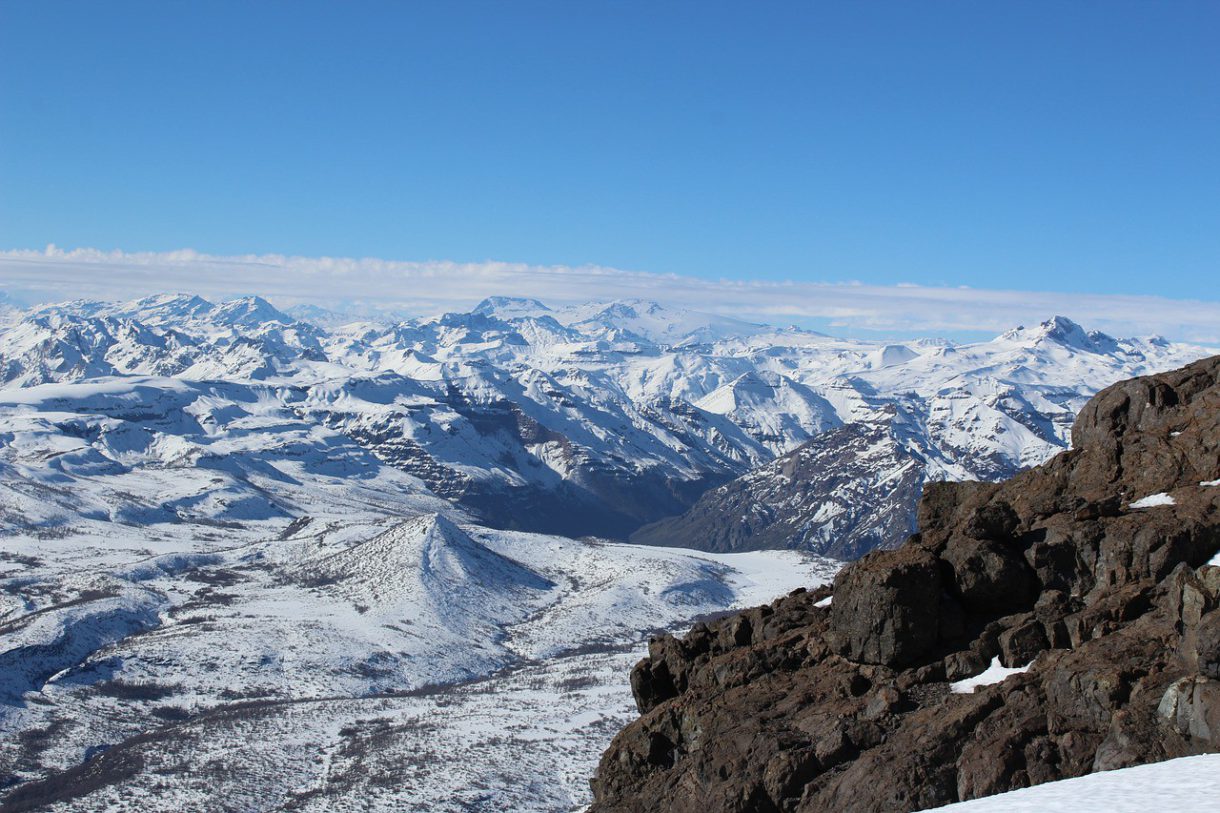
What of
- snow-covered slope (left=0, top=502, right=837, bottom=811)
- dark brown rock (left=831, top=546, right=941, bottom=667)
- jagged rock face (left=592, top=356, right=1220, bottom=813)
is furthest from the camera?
snow-covered slope (left=0, top=502, right=837, bottom=811)

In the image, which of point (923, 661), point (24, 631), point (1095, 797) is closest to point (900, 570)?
point (923, 661)

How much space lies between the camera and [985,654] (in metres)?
43.6

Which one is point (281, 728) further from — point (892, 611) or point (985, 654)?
point (985, 654)

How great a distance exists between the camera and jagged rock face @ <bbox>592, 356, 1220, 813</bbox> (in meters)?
37.0

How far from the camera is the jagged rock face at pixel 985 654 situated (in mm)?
Answer: 37000

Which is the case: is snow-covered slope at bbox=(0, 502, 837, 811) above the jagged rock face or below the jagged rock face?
below

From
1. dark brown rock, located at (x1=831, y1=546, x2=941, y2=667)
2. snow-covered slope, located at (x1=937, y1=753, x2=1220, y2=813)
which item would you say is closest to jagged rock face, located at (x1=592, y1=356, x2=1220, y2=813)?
dark brown rock, located at (x1=831, y1=546, x2=941, y2=667)

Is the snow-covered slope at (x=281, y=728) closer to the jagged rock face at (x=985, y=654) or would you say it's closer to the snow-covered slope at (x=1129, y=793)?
the jagged rock face at (x=985, y=654)

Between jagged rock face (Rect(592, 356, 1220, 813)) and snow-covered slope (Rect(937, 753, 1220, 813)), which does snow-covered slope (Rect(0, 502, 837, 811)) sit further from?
snow-covered slope (Rect(937, 753, 1220, 813))

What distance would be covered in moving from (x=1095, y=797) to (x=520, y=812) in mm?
89920

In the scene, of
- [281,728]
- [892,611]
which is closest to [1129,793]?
[892,611]

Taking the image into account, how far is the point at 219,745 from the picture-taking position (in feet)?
465

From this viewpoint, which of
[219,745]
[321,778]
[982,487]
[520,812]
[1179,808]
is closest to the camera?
[1179,808]

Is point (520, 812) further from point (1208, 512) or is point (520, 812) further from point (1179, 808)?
point (1179, 808)
